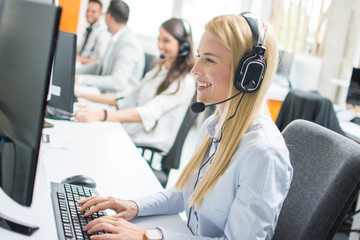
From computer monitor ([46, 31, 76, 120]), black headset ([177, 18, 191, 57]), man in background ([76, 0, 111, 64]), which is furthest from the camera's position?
man in background ([76, 0, 111, 64])

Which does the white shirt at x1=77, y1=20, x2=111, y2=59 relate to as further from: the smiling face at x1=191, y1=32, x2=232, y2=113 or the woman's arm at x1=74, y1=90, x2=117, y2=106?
the smiling face at x1=191, y1=32, x2=232, y2=113

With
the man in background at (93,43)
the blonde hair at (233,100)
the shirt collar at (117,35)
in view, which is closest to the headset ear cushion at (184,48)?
the shirt collar at (117,35)

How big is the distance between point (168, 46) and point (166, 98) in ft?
0.97

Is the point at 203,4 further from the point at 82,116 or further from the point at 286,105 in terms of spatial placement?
the point at 82,116

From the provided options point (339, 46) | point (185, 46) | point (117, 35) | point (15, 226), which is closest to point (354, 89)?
point (339, 46)

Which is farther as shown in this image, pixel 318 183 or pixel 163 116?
pixel 163 116

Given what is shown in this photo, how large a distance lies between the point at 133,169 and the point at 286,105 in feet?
5.93

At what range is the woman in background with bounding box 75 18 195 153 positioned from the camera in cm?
205

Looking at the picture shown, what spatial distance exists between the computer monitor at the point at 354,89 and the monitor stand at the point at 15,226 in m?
3.09

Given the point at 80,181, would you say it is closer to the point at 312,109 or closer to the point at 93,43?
the point at 312,109

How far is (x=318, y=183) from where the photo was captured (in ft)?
3.39

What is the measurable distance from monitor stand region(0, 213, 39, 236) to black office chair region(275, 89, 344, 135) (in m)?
2.29

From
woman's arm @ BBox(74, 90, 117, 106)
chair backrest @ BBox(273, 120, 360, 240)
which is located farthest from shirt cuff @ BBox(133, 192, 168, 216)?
woman's arm @ BBox(74, 90, 117, 106)

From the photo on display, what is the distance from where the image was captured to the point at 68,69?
1659 mm
